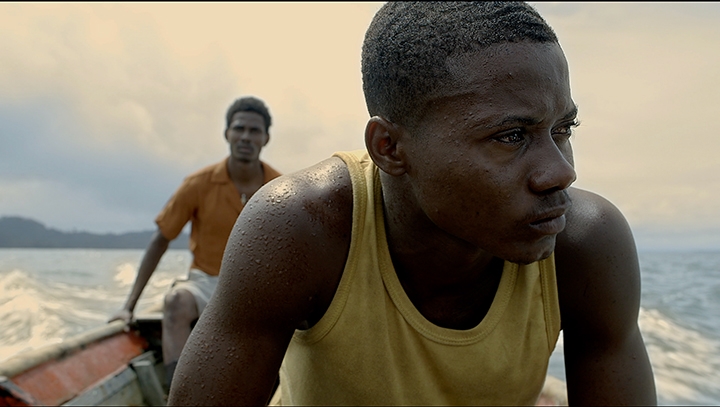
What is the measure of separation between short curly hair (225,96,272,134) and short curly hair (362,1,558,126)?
3754mm

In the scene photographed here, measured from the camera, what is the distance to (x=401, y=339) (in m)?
1.46

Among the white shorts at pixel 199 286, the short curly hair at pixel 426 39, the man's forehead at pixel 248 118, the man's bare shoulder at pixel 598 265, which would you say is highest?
the man's forehead at pixel 248 118

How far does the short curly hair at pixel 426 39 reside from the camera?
4.10 feet

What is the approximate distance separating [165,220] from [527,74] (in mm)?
3741

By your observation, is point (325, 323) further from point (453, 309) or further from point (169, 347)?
point (169, 347)

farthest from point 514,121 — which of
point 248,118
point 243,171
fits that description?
point 248,118

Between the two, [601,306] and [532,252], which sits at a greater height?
[532,252]

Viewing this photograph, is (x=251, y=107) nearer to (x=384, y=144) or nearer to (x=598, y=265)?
(x=384, y=144)

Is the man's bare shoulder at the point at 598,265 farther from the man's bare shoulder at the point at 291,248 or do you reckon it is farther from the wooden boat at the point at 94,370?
the wooden boat at the point at 94,370

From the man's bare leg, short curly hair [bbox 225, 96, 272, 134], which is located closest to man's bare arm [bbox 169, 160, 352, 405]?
the man's bare leg

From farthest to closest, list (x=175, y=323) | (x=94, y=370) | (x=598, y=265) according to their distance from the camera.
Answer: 1. (x=175, y=323)
2. (x=94, y=370)
3. (x=598, y=265)

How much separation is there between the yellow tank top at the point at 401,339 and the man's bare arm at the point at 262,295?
0.07 m

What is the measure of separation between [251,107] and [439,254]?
12.6ft

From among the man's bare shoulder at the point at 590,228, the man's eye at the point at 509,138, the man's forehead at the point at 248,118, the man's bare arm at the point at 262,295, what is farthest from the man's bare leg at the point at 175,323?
the man's eye at the point at 509,138
